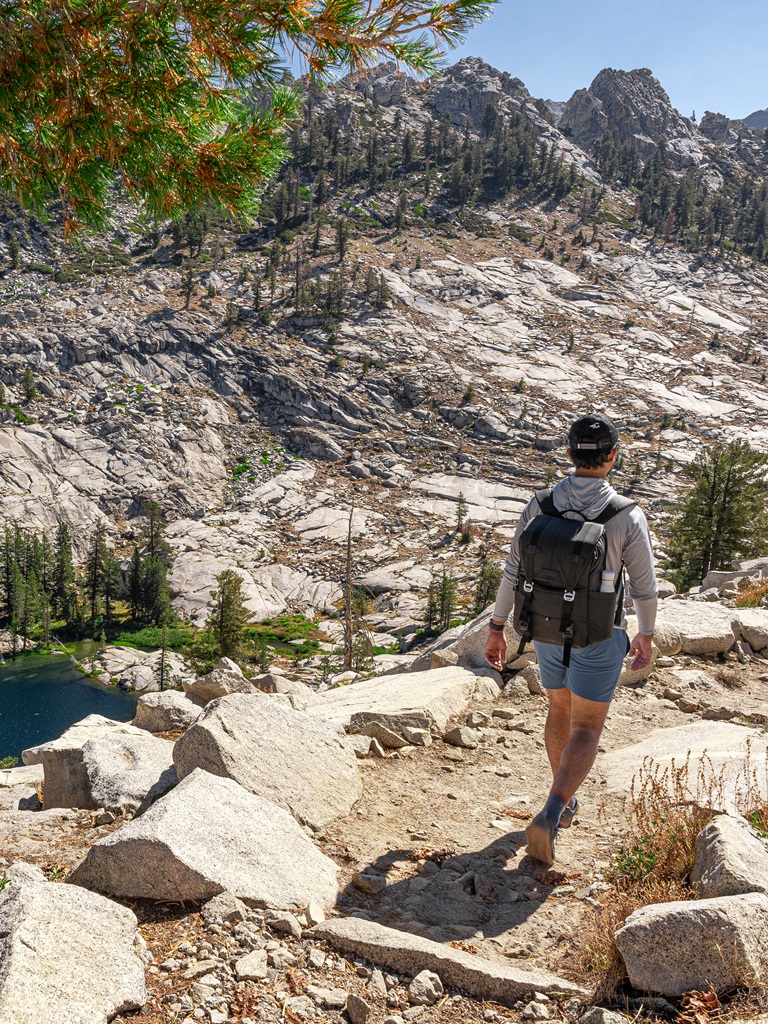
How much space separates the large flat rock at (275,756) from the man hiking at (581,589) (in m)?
1.68

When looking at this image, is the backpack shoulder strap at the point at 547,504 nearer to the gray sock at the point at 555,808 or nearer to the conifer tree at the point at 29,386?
the gray sock at the point at 555,808

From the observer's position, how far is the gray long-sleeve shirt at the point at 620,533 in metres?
3.84

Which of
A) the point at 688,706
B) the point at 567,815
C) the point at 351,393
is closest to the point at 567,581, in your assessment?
the point at 567,815

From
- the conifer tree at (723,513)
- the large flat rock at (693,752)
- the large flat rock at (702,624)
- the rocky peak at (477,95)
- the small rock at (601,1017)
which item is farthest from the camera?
the rocky peak at (477,95)

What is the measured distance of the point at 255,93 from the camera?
501 cm

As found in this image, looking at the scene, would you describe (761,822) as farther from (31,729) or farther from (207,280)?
(207,280)

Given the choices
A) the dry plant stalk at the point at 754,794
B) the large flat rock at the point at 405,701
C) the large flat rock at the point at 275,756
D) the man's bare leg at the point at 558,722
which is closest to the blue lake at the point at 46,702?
the large flat rock at the point at 405,701

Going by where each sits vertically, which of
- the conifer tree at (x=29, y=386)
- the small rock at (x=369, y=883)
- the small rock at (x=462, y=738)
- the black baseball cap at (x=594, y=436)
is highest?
the conifer tree at (x=29, y=386)

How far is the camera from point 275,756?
4.96 m

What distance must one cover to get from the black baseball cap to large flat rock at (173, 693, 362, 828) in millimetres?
3219

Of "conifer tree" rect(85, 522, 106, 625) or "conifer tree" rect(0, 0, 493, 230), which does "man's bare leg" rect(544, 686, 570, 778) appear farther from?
"conifer tree" rect(85, 522, 106, 625)

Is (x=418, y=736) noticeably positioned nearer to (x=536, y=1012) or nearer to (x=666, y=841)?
(x=666, y=841)

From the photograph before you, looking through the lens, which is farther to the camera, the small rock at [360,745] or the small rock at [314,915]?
the small rock at [360,745]

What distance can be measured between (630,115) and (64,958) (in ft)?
774
